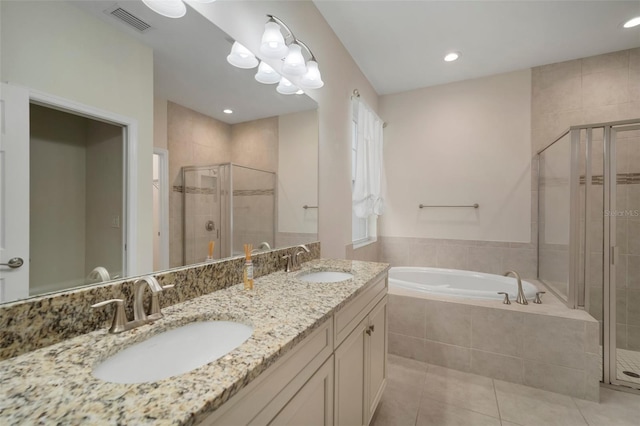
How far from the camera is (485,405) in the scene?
1719mm

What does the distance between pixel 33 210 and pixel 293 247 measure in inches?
48.0

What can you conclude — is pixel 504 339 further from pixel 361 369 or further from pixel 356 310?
pixel 356 310

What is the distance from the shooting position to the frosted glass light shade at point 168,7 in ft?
3.07

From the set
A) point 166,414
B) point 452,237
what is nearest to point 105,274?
point 166,414

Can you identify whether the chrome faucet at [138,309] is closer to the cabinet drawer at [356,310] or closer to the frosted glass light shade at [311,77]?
the cabinet drawer at [356,310]

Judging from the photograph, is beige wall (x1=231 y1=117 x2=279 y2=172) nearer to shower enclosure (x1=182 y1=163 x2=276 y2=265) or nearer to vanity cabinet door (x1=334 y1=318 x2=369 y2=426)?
shower enclosure (x1=182 y1=163 x2=276 y2=265)

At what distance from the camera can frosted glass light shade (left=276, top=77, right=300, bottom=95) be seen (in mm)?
1637

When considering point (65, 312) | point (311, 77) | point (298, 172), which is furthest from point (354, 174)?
point (65, 312)

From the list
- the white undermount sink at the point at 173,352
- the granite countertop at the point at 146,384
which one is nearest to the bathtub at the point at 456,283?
the granite countertop at the point at 146,384

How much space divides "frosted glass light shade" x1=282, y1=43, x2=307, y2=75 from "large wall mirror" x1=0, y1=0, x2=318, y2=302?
0.23 metres

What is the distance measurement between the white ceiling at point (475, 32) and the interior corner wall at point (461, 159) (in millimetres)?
317

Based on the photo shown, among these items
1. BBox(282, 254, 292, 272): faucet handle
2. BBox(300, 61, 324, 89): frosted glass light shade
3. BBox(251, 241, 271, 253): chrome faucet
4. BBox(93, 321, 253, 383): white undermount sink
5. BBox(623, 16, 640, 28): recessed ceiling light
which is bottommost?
BBox(93, 321, 253, 383): white undermount sink

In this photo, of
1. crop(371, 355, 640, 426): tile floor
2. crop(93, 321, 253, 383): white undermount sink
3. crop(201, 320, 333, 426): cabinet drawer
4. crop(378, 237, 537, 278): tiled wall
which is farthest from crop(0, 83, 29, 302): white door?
crop(378, 237, 537, 278): tiled wall

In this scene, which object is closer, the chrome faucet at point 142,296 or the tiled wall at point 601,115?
the chrome faucet at point 142,296
